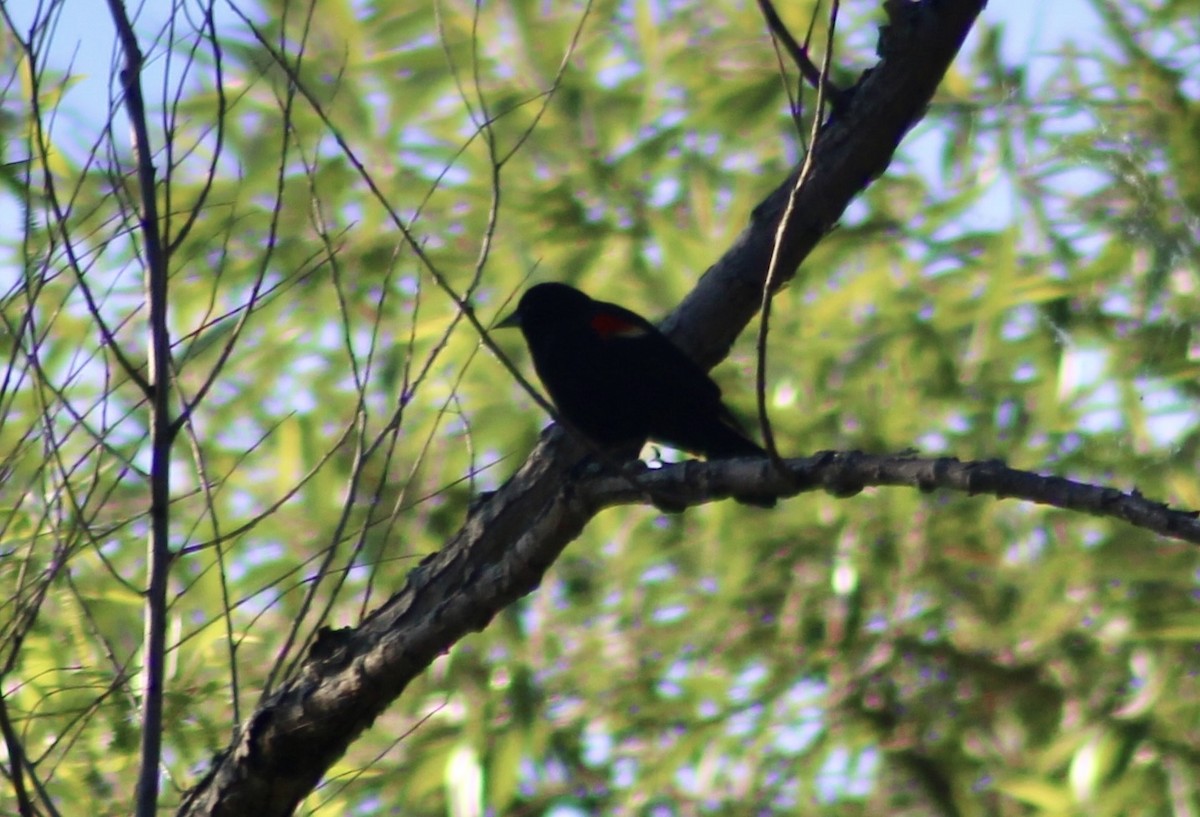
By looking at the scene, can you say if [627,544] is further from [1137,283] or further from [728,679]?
[1137,283]

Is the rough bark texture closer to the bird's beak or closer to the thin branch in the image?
the thin branch

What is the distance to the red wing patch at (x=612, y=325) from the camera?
11.4ft

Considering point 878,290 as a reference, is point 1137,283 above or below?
below

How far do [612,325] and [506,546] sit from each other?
1187mm

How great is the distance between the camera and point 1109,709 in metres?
3.54

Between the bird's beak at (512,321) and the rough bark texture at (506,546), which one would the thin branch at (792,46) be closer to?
the rough bark texture at (506,546)

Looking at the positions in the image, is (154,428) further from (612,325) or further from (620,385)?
(612,325)

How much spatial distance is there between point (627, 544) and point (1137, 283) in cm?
160

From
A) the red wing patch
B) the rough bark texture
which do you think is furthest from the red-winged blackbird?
the rough bark texture

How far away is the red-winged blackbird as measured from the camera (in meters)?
3.34

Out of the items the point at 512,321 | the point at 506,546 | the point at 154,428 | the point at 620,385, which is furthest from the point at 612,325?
the point at 154,428

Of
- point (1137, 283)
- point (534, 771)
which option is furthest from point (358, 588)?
point (1137, 283)

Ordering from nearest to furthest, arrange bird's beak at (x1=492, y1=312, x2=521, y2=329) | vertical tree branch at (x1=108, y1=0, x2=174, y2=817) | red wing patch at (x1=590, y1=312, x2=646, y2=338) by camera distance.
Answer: vertical tree branch at (x1=108, y1=0, x2=174, y2=817) → red wing patch at (x1=590, y1=312, x2=646, y2=338) → bird's beak at (x1=492, y1=312, x2=521, y2=329)

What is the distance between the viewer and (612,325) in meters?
3.65
